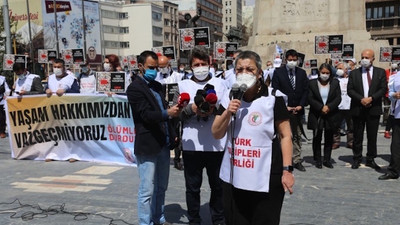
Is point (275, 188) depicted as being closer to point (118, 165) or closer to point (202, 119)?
point (202, 119)

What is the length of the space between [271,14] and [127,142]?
17995mm

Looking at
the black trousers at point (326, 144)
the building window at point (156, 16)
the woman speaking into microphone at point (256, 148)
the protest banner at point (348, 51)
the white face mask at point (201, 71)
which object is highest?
the building window at point (156, 16)

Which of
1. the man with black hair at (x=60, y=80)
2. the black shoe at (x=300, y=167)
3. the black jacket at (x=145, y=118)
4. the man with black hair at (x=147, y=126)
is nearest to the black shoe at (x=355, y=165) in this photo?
the black shoe at (x=300, y=167)

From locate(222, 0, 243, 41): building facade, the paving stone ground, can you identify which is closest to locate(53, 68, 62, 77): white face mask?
the paving stone ground

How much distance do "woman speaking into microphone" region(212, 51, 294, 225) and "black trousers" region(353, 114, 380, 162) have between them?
5.07 meters

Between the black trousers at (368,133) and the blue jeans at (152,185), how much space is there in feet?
15.0

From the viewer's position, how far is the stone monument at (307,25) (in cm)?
2216

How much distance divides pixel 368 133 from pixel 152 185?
4956 millimetres

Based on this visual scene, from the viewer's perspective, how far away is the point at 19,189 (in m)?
6.78

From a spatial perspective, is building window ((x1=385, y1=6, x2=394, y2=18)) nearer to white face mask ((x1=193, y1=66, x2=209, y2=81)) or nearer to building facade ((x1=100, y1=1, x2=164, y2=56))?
building facade ((x1=100, y1=1, x2=164, y2=56))

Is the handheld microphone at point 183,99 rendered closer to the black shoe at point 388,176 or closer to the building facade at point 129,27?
the black shoe at point 388,176

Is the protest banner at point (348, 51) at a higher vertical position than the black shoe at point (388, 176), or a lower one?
higher

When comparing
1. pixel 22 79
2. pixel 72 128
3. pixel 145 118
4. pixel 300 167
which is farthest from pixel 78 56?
pixel 145 118

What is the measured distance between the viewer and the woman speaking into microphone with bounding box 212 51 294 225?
312 centimetres
